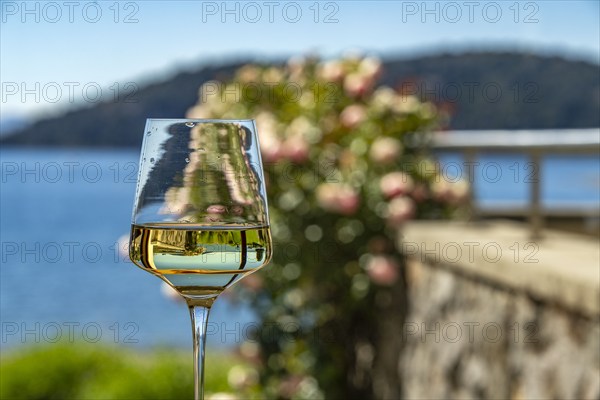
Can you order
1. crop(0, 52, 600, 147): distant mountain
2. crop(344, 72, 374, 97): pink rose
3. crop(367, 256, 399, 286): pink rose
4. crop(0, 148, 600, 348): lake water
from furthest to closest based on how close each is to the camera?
1. crop(0, 52, 600, 147): distant mountain
2. crop(0, 148, 600, 348): lake water
3. crop(344, 72, 374, 97): pink rose
4. crop(367, 256, 399, 286): pink rose

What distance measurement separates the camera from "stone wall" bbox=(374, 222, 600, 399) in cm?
279

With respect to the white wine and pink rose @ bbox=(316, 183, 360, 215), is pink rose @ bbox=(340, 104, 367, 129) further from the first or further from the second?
the white wine

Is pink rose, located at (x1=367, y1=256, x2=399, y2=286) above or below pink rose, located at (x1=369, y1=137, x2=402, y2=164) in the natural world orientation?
below

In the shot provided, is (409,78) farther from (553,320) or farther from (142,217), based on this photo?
(142,217)

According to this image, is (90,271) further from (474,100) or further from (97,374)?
(97,374)

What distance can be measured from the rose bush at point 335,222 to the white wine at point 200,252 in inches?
155

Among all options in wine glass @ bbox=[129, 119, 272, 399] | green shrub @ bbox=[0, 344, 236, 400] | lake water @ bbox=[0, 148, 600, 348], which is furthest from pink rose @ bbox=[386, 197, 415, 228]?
wine glass @ bbox=[129, 119, 272, 399]

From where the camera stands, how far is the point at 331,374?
5.24 metres

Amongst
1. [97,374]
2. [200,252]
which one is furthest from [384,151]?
[200,252]

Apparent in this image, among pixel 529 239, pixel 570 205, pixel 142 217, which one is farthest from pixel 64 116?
pixel 142 217

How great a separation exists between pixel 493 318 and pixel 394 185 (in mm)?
1800

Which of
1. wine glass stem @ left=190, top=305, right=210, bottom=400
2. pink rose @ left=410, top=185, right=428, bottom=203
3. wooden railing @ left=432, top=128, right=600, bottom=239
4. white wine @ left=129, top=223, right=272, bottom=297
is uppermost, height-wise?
wooden railing @ left=432, top=128, right=600, bottom=239

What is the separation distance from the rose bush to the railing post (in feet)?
3.76

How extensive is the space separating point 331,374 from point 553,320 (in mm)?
2452
